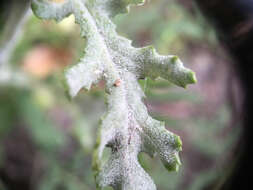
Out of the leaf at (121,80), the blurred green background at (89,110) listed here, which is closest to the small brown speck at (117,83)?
the leaf at (121,80)

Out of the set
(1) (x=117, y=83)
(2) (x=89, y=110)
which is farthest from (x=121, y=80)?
(2) (x=89, y=110)

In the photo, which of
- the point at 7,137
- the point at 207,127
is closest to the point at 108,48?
the point at 207,127

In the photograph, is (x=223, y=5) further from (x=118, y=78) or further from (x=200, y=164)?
(x=200, y=164)

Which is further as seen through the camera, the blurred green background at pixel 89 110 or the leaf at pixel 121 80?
the blurred green background at pixel 89 110

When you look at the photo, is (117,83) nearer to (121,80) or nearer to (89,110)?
(121,80)

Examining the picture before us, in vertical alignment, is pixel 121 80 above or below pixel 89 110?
above

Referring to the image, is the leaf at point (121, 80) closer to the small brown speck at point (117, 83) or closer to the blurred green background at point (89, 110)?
the small brown speck at point (117, 83)
